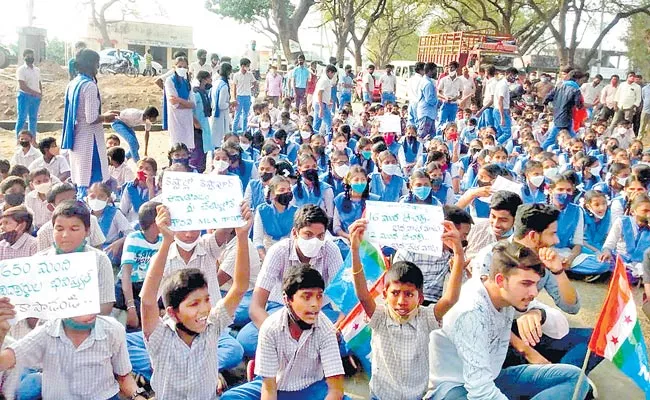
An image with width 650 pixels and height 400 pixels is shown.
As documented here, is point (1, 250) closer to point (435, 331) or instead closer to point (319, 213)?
point (319, 213)

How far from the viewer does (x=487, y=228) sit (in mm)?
4590

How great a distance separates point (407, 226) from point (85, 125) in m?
3.83

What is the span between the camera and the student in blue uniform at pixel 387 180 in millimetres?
6457

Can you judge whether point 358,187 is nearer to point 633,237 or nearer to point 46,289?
point 633,237

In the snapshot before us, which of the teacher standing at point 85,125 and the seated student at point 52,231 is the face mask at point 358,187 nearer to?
the seated student at point 52,231

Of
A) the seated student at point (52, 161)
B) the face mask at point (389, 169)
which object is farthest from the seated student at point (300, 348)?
the seated student at point (52, 161)

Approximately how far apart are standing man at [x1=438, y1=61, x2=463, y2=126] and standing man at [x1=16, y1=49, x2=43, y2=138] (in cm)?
744

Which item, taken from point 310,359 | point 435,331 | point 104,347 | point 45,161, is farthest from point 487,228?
point 45,161

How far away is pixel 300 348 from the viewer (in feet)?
9.80

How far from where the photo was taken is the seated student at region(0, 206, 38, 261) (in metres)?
3.89

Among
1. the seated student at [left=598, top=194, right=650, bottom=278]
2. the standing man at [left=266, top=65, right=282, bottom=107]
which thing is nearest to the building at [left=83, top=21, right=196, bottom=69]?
the standing man at [left=266, top=65, right=282, bottom=107]

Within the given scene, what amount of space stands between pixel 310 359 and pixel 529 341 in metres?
1.19

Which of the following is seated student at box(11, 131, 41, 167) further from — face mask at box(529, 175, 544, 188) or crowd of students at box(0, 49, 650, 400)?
face mask at box(529, 175, 544, 188)

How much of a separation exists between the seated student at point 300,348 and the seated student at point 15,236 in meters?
1.90
